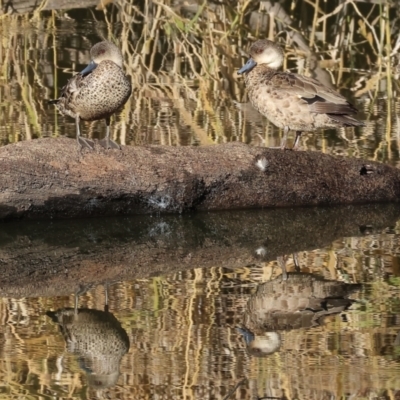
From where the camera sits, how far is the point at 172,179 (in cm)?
658

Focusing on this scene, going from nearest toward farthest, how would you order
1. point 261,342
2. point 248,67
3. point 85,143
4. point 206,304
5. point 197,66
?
point 261,342
point 206,304
point 85,143
point 248,67
point 197,66

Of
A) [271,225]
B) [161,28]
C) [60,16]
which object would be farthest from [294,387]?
[60,16]

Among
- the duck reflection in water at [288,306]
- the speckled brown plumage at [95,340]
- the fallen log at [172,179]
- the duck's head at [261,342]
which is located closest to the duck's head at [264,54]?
the fallen log at [172,179]

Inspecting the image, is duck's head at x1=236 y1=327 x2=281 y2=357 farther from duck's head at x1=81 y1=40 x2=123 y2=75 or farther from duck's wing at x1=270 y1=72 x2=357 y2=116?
duck's head at x1=81 y1=40 x2=123 y2=75

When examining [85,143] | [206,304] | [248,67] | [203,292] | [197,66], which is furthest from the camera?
[197,66]

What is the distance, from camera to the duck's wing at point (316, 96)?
6988mm

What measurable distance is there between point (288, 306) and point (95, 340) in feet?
2.91

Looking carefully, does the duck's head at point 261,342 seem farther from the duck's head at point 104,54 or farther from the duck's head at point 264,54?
the duck's head at point 264,54

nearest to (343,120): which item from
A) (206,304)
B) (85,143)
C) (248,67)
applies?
(248,67)

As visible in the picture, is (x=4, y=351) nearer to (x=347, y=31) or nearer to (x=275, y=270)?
(x=275, y=270)

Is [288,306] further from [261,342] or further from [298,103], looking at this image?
[298,103]

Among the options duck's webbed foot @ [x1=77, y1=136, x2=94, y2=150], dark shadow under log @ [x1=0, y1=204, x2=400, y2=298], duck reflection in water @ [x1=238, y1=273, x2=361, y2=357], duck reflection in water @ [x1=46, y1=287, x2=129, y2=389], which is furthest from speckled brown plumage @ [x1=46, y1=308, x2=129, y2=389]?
duck's webbed foot @ [x1=77, y1=136, x2=94, y2=150]

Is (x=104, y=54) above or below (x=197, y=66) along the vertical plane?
below

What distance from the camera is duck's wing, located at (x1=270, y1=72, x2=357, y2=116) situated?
6.99 metres
